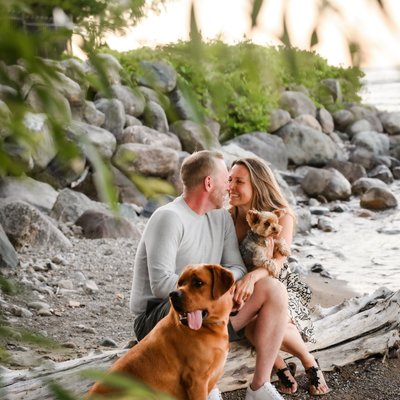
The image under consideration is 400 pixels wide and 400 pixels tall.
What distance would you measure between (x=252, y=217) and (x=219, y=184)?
0.29m

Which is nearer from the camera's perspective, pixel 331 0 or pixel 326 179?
pixel 331 0

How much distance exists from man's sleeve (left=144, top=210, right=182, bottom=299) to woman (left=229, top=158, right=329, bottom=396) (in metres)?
0.59

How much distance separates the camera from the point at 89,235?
9352 millimetres

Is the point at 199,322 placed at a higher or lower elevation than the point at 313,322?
higher

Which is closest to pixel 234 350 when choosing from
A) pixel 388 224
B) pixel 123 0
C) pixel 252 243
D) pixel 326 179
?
pixel 252 243

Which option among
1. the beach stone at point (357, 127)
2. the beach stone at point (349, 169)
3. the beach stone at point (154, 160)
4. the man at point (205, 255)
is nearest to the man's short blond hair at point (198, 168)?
the man at point (205, 255)

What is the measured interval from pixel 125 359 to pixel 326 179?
13.6m

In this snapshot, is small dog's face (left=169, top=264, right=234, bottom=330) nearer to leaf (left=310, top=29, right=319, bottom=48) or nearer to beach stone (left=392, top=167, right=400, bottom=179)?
leaf (left=310, top=29, right=319, bottom=48)

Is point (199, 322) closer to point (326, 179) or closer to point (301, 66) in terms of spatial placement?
point (301, 66)

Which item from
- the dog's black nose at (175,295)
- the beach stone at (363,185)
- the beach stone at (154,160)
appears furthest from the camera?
the beach stone at (363,185)

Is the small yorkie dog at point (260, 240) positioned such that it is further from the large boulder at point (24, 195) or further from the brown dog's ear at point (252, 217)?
the large boulder at point (24, 195)

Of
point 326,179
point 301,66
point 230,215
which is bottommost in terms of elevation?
point 326,179

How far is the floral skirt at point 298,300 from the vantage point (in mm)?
4516

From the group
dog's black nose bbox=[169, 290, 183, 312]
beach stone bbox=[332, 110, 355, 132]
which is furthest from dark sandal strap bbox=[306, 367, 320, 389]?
beach stone bbox=[332, 110, 355, 132]
